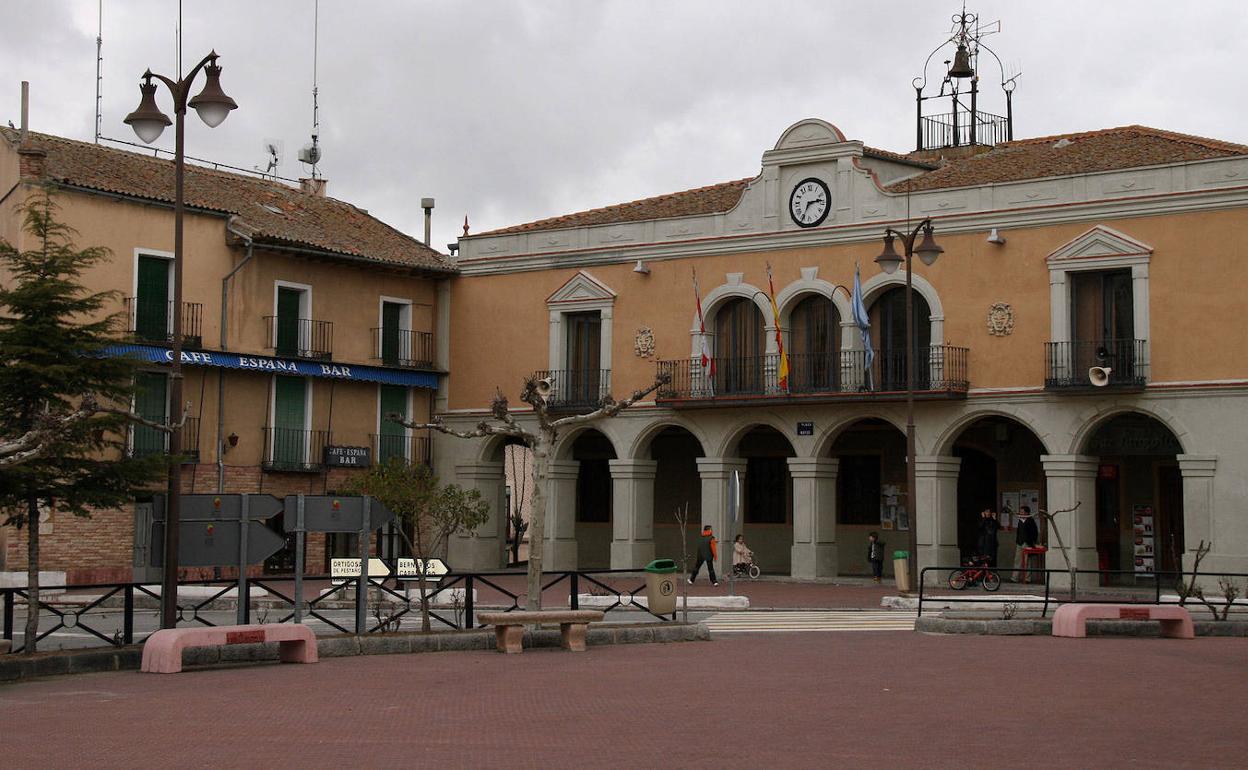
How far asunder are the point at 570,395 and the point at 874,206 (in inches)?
347

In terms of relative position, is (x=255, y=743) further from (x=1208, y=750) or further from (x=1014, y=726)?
(x=1208, y=750)

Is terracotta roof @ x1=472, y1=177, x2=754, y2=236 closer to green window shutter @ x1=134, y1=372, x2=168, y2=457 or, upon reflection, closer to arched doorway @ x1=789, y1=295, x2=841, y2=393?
arched doorway @ x1=789, y1=295, x2=841, y2=393

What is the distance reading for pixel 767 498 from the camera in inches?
1692

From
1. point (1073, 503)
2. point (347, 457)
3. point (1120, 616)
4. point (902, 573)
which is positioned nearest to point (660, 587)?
point (1120, 616)

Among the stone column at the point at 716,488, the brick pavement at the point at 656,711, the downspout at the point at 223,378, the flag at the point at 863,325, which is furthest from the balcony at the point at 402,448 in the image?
the brick pavement at the point at 656,711

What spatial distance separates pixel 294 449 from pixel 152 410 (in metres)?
3.94

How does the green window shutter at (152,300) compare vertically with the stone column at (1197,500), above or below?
above

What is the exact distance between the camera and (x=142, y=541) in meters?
37.0

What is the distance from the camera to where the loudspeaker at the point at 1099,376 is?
1350 inches

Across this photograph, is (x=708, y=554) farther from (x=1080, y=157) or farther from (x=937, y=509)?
(x=1080, y=157)

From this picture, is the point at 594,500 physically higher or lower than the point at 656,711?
higher

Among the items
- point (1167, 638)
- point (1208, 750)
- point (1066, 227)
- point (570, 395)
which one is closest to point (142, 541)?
point (570, 395)

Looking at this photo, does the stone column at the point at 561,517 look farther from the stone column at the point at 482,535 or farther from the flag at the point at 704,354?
the flag at the point at 704,354

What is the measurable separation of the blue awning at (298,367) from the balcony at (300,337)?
10.8 inches
